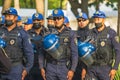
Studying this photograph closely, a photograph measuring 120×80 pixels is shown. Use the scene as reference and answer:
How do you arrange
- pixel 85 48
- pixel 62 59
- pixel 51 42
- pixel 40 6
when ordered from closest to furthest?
pixel 51 42
pixel 62 59
pixel 85 48
pixel 40 6

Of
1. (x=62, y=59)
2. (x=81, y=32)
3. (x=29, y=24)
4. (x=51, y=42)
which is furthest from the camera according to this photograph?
(x=29, y=24)

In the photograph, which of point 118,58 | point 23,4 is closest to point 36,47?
point 118,58

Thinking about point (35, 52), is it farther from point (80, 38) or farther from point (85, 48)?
point (85, 48)

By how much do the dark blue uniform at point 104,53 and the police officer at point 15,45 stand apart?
1.21 m

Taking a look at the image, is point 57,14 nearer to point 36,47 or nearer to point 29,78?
point 36,47

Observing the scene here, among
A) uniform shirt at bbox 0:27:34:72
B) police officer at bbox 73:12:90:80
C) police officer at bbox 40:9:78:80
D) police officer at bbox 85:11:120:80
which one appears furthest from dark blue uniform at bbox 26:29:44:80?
→ uniform shirt at bbox 0:27:34:72

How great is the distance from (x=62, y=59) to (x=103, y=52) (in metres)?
0.74

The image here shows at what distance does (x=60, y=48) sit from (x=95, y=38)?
0.72 metres

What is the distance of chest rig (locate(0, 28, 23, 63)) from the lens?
7.15 meters

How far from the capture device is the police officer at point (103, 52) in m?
7.73

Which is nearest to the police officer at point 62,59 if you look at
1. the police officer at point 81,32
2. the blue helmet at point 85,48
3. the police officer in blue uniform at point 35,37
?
the blue helmet at point 85,48

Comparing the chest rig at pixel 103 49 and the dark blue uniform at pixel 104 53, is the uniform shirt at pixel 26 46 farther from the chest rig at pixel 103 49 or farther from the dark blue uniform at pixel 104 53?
the chest rig at pixel 103 49

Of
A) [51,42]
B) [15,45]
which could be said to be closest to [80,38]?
[51,42]

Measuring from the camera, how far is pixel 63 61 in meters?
7.56
